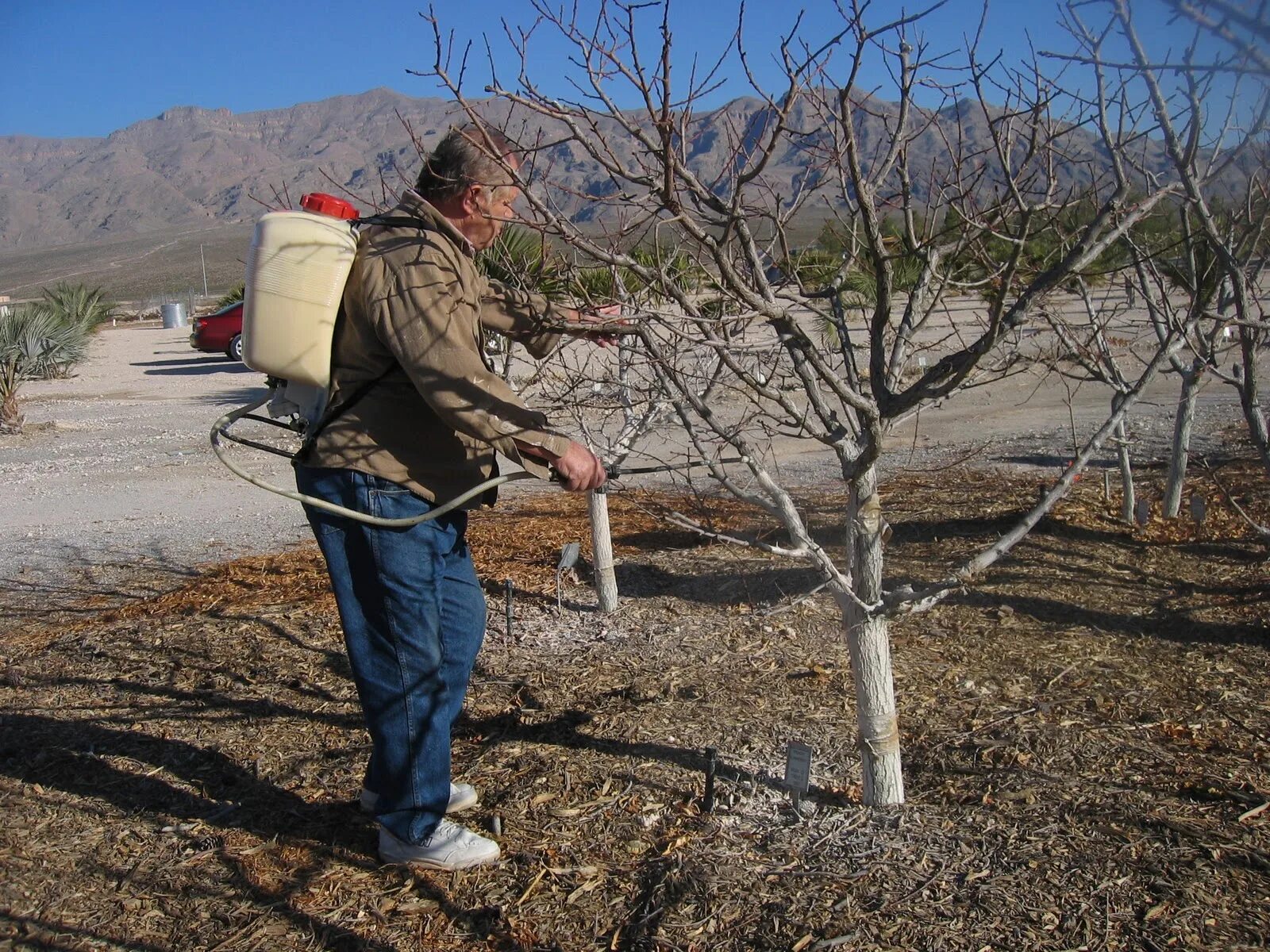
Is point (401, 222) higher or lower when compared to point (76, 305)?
lower

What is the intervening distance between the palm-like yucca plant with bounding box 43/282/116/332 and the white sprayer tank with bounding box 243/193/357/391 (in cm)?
1770

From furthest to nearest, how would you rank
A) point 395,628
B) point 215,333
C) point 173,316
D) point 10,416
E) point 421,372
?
point 173,316 → point 215,333 → point 10,416 → point 395,628 → point 421,372

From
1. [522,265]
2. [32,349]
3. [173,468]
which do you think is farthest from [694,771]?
[32,349]

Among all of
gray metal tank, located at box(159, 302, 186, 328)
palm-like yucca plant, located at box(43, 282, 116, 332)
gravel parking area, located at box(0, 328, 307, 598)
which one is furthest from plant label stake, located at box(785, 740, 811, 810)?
gray metal tank, located at box(159, 302, 186, 328)

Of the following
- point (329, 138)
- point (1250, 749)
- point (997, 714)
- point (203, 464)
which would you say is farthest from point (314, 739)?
point (329, 138)

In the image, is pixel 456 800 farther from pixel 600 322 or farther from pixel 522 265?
pixel 522 265

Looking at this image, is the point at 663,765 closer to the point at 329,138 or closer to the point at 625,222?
the point at 625,222

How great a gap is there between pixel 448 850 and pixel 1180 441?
4.16 metres

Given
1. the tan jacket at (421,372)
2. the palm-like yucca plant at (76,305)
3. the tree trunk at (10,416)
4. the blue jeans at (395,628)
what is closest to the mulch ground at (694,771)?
the blue jeans at (395,628)

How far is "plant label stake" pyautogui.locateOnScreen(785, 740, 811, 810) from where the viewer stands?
9.07 ft

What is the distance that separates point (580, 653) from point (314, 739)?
1.09 m

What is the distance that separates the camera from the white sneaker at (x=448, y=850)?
2.77 meters

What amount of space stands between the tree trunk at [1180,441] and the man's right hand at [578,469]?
3124 millimetres

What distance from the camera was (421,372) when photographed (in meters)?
2.47
